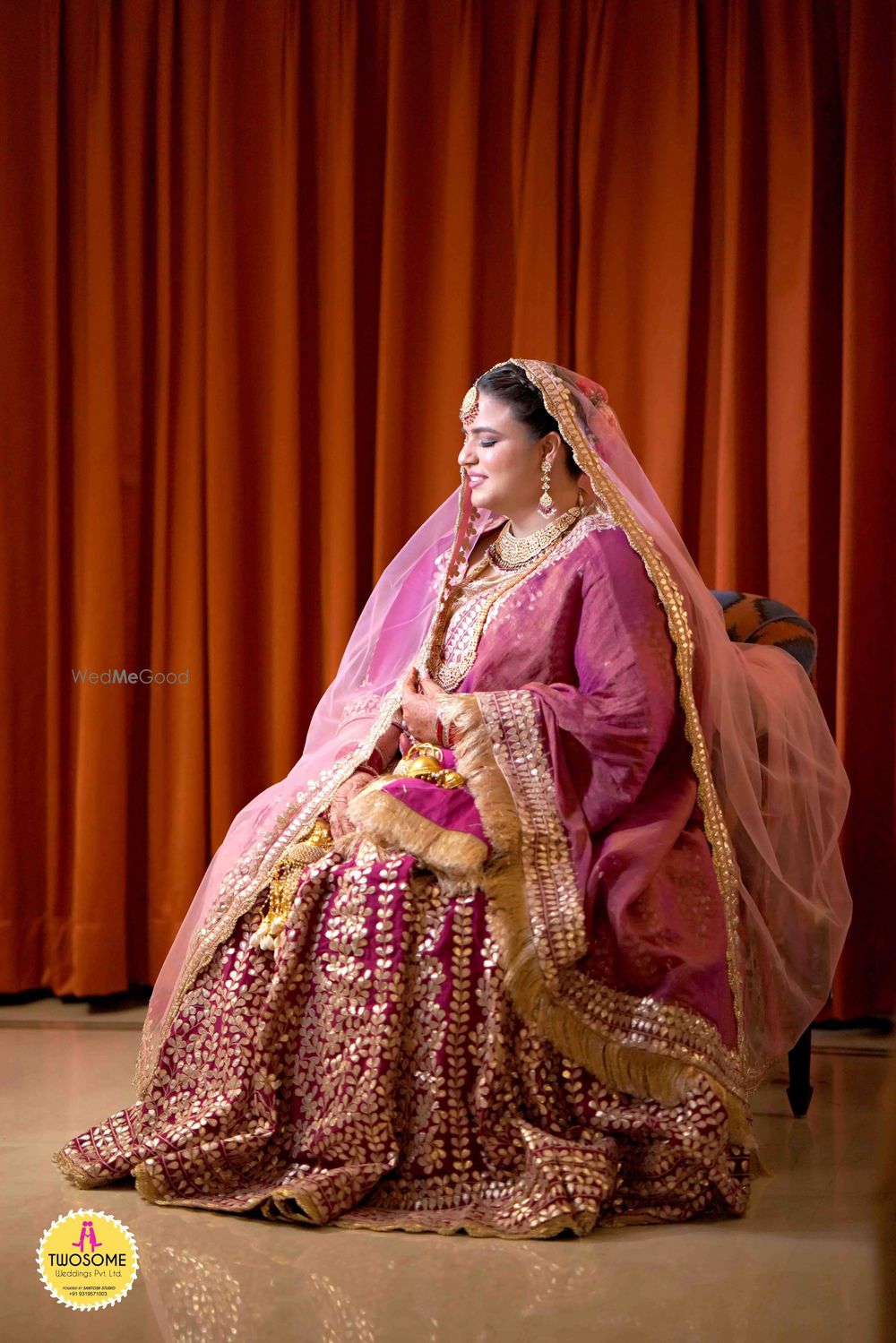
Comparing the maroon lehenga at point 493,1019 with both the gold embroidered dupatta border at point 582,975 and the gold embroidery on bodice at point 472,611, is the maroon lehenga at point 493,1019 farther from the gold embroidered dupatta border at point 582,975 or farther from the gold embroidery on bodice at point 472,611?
the gold embroidery on bodice at point 472,611

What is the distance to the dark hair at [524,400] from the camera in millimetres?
2713

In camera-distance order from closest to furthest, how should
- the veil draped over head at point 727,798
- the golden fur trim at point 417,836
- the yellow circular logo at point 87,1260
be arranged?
the yellow circular logo at point 87,1260
the golden fur trim at point 417,836
the veil draped over head at point 727,798

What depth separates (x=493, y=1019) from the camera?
2.25 meters

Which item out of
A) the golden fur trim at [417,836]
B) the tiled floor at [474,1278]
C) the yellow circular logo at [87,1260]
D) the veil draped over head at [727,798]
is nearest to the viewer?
the tiled floor at [474,1278]

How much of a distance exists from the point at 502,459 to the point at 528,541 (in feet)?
0.57

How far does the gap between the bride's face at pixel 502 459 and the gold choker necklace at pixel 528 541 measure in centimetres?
6

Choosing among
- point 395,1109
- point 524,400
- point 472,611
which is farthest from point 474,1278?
point 524,400

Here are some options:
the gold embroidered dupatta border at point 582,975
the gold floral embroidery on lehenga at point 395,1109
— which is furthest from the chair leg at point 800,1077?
the gold floral embroidery on lehenga at point 395,1109

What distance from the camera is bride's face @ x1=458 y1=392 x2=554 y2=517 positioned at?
2729 millimetres

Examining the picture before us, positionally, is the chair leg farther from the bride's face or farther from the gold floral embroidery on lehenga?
the bride's face

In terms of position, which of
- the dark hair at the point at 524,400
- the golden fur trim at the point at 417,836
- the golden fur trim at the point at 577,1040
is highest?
the dark hair at the point at 524,400

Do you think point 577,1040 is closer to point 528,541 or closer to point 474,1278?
A: point 474,1278

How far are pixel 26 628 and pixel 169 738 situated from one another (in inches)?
19.0

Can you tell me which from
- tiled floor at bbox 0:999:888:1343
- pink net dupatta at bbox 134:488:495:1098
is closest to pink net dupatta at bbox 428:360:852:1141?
tiled floor at bbox 0:999:888:1343
